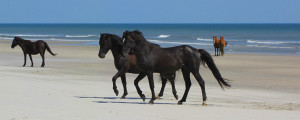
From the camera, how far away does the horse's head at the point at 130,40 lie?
8.84m

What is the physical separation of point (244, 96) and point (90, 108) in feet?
15.2

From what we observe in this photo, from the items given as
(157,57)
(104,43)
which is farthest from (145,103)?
(104,43)

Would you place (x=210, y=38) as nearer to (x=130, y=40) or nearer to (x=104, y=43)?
(x=104, y=43)

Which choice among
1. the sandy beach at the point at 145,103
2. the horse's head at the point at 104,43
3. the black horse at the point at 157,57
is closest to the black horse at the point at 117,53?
the horse's head at the point at 104,43

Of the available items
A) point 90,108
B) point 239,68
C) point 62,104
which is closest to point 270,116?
point 90,108

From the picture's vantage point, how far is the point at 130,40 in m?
8.87

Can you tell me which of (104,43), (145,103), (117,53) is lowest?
(145,103)

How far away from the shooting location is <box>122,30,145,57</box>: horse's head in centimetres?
884

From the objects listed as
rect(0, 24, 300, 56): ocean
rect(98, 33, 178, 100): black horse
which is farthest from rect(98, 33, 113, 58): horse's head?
rect(0, 24, 300, 56): ocean

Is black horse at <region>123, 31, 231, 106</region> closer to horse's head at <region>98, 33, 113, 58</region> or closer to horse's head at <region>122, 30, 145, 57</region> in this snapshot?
horse's head at <region>122, 30, 145, 57</region>

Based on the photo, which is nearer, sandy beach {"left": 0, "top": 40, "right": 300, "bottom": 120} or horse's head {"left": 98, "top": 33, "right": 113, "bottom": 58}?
sandy beach {"left": 0, "top": 40, "right": 300, "bottom": 120}

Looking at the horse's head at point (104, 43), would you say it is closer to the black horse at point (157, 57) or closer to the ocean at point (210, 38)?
the black horse at point (157, 57)

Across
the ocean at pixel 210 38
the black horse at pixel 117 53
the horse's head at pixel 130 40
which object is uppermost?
the horse's head at pixel 130 40

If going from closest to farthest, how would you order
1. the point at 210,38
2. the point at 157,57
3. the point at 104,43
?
the point at 157,57, the point at 104,43, the point at 210,38
